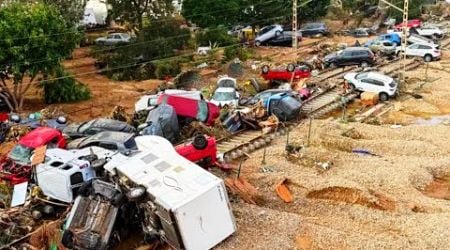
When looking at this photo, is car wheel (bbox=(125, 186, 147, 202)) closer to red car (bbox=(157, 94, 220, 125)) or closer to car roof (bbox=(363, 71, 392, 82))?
red car (bbox=(157, 94, 220, 125))

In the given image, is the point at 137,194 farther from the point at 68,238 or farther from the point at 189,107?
the point at 189,107

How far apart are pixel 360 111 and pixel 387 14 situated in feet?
112

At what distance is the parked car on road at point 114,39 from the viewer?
46406mm

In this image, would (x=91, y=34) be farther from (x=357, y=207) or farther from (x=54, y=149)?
(x=357, y=207)

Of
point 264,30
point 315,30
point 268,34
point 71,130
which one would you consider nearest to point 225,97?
point 71,130

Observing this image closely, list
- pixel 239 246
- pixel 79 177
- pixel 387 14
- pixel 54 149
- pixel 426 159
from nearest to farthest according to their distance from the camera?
1. pixel 239 246
2. pixel 79 177
3. pixel 54 149
4. pixel 426 159
5. pixel 387 14

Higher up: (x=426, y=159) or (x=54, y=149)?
(x=54, y=149)

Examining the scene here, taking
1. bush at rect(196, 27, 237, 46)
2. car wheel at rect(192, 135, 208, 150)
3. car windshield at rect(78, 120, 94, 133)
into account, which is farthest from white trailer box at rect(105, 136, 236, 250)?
bush at rect(196, 27, 237, 46)

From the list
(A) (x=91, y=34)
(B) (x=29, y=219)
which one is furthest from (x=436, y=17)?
(B) (x=29, y=219)

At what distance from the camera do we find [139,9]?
45312 millimetres

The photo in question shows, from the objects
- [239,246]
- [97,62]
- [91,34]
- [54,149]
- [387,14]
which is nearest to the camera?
[239,246]

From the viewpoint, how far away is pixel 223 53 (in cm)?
4400

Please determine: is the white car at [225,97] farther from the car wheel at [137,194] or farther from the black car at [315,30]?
the black car at [315,30]

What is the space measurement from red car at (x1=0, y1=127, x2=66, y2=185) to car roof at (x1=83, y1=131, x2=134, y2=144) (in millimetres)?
1343
